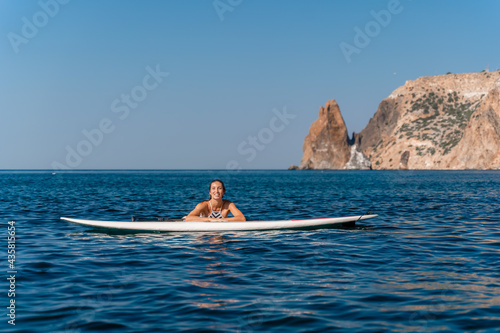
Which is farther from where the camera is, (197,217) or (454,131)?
(454,131)

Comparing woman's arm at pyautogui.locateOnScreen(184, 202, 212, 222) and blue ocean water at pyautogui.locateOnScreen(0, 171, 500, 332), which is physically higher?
woman's arm at pyautogui.locateOnScreen(184, 202, 212, 222)

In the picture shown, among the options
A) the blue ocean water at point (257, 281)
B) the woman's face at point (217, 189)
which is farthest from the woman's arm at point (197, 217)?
the woman's face at point (217, 189)

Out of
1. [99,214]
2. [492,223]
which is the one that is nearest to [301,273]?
[492,223]

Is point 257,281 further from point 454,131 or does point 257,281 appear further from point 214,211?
point 454,131

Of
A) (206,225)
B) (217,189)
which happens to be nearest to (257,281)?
(217,189)

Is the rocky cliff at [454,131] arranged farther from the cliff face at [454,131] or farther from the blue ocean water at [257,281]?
the blue ocean water at [257,281]

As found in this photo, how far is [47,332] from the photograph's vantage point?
6.17m

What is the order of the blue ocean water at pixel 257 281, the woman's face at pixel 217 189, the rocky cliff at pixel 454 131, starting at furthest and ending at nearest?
the rocky cliff at pixel 454 131, the woman's face at pixel 217 189, the blue ocean water at pixel 257 281

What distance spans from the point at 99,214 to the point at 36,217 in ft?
9.65

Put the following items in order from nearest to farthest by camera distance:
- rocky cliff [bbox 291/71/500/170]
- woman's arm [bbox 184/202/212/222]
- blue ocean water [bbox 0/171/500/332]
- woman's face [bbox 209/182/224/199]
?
1. blue ocean water [bbox 0/171/500/332]
2. woman's face [bbox 209/182/224/199]
3. woman's arm [bbox 184/202/212/222]
4. rocky cliff [bbox 291/71/500/170]

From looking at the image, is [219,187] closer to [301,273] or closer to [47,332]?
[301,273]

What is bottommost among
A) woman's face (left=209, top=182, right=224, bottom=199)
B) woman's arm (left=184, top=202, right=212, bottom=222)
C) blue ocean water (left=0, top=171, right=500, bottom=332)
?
blue ocean water (left=0, top=171, right=500, bottom=332)

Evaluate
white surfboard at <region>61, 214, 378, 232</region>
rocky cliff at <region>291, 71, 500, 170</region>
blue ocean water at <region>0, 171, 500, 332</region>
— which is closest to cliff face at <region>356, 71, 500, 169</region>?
rocky cliff at <region>291, 71, 500, 170</region>

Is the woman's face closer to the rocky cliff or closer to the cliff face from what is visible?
the rocky cliff
